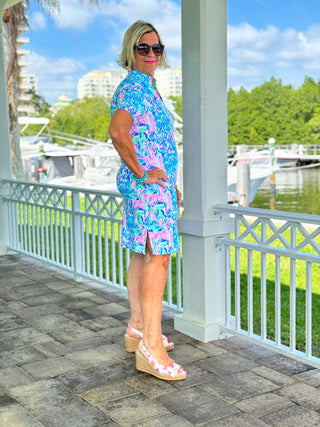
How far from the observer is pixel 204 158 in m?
3.45

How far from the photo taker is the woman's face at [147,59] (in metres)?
2.90

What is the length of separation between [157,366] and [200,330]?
25.6 inches

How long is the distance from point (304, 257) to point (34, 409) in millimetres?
1463

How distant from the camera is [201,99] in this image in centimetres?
340

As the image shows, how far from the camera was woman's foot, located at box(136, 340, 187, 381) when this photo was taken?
9.56 feet

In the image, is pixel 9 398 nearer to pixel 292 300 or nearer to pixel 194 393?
pixel 194 393

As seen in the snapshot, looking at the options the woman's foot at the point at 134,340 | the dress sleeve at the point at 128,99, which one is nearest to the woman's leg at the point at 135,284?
the woman's foot at the point at 134,340

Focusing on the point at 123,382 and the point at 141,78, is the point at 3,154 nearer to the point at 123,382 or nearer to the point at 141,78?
the point at 141,78

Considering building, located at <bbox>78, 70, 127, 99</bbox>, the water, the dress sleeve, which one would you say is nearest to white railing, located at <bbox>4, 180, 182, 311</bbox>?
the dress sleeve

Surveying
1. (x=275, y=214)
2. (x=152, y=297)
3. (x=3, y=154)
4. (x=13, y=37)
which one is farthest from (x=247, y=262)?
(x=13, y=37)

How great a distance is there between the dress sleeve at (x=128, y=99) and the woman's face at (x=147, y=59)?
0.12 meters

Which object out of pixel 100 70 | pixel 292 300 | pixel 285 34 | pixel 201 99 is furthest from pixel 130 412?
pixel 285 34

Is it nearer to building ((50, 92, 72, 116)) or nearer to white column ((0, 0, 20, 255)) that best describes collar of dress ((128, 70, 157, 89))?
white column ((0, 0, 20, 255))

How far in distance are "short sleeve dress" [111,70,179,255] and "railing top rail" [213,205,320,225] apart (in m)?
0.50
